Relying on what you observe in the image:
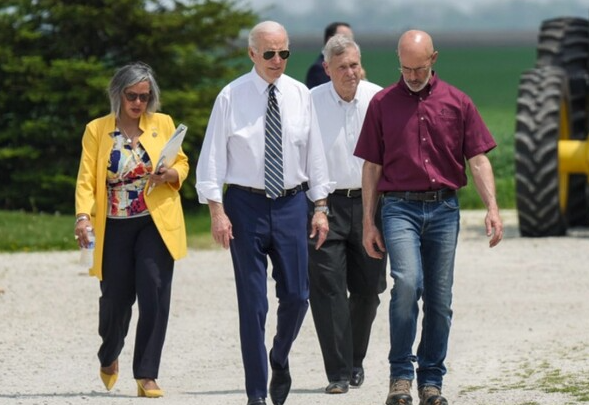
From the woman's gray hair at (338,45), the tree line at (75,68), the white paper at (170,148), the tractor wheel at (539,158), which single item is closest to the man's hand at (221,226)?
the white paper at (170,148)

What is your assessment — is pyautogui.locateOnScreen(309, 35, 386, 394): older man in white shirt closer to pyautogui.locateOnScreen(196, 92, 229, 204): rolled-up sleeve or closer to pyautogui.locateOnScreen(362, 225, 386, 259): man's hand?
pyautogui.locateOnScreen(362, 225, 386, 259): man's hand

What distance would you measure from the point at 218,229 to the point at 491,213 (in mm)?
1297

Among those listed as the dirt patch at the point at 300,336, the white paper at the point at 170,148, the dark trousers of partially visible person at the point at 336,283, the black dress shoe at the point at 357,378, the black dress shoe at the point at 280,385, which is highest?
the white paper at the point at 170,148

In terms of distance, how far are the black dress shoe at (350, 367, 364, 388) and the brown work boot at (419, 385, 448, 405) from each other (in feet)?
4.14

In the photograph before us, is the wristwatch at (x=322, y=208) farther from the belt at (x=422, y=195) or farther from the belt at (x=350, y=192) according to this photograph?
the belt at (x=350, y=192)

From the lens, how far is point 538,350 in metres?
10.4

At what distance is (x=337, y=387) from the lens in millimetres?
8953

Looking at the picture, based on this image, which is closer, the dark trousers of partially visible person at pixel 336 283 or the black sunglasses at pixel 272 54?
the black sunglasses at pixel 272 54

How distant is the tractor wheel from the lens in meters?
16.5

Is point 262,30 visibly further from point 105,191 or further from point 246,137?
point 105,191

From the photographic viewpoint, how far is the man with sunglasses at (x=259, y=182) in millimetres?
8031

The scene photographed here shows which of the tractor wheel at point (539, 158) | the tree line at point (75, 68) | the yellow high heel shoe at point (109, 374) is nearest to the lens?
the yellow high heel shoe at point (109, 374)

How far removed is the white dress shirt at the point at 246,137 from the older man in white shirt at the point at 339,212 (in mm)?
878

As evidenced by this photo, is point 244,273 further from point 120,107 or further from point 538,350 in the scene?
point 538,350
